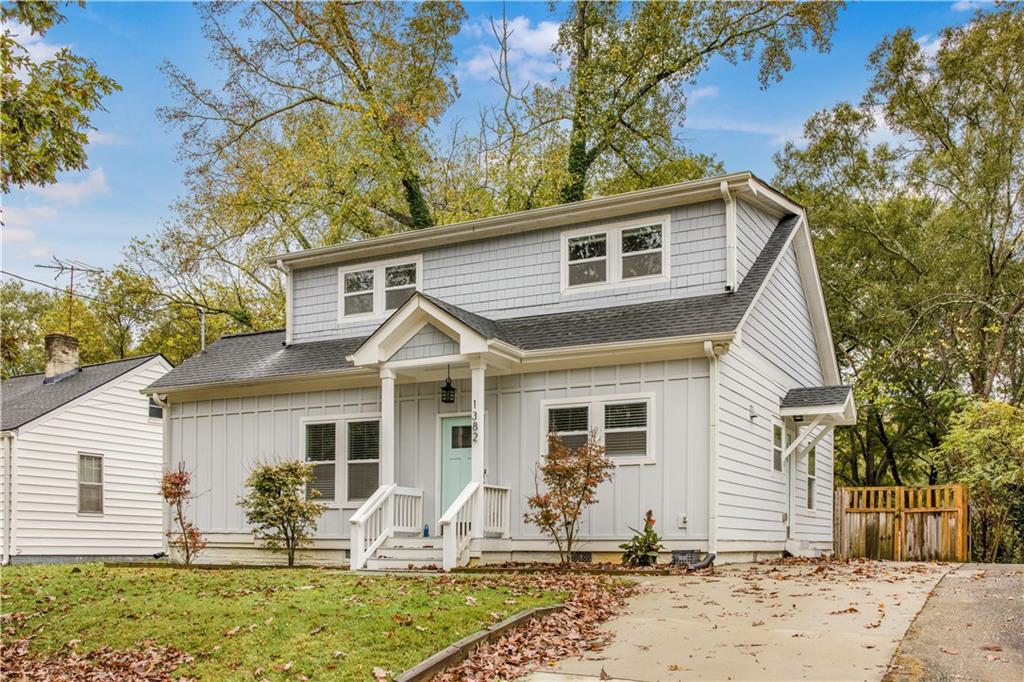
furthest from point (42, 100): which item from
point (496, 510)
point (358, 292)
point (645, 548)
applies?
point (645, 548)

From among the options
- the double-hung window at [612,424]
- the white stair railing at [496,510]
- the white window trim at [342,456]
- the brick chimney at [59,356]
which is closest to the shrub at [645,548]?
the double-hung window at [612,424]

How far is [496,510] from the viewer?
14.4 metres

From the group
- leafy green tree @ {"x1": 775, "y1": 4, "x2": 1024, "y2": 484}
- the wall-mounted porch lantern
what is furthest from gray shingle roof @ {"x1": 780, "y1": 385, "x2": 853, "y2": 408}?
leafy green tree @ {"x1": 775, "y1": 4, "x2": 1024, "y2": 484}

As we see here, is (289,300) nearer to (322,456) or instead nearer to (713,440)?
(322,456)

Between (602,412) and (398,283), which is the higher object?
(398,283)

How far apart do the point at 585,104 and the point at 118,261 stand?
17206mm

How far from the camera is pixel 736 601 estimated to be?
9859 mm

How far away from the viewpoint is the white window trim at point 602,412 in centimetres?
1379

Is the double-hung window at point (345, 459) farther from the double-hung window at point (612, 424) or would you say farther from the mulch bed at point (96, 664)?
the mulch bed at point (96, 664)

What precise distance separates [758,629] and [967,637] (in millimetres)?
1726

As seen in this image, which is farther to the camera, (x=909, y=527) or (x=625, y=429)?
(x=909, y=527)

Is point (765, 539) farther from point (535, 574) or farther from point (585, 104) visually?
point (585, 104)

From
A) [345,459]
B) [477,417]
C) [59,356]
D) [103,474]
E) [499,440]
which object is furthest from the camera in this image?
[59,356]

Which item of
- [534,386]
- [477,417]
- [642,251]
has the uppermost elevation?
[642,251]
